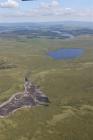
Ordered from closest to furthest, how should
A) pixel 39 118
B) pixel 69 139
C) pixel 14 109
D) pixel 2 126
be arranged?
pixel 69 139 → pixel 2 126 → pixel 39 118 → pixel 14 109

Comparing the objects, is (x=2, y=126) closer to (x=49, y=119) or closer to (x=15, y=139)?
(x=15, y=139)

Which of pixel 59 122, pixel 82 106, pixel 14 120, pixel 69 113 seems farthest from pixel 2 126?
pixel 82 106

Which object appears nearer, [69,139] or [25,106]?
[69,139]

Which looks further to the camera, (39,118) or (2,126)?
(39,118)

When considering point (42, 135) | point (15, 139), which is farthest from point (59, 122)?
point (15, 139)

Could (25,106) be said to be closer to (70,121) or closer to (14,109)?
(14,109)

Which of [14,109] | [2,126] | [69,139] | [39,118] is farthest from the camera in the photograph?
[14,109]

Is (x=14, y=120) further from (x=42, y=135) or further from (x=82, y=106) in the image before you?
(x=82, y=106)
